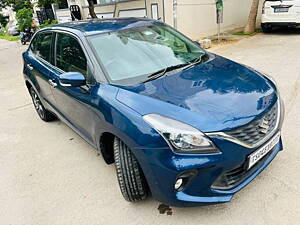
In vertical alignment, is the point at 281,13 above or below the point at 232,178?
above

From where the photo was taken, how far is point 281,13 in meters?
8.44

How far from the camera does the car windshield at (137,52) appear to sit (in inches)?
98.8

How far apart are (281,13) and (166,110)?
333 inches

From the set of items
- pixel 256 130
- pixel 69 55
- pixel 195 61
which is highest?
pixel 69 55

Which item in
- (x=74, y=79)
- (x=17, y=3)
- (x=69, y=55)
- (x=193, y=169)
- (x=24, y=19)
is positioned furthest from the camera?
(x=17, y=3)

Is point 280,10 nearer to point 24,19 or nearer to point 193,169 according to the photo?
point 193,169

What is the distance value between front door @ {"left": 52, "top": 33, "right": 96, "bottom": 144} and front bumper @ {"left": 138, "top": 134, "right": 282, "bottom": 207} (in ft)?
2.99

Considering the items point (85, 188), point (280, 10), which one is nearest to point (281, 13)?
point (280, 10)

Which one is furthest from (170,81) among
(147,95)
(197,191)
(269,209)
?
(269,209)

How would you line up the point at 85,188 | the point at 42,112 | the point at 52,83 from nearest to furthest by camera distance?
the point at 85,188
the point at 52,83
the point at 42,112

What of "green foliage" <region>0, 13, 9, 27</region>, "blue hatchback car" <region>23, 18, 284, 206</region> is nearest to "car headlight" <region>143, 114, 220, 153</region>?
"blue hatchback car" <region>23, 18, 284, 206</region>

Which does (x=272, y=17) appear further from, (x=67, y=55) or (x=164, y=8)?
(x=67, y=55)

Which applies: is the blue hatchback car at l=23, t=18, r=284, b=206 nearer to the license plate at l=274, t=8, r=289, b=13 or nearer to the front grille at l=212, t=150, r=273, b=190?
the front grille at l=212, t=150, r=273, b=190

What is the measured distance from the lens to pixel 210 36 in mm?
10297
